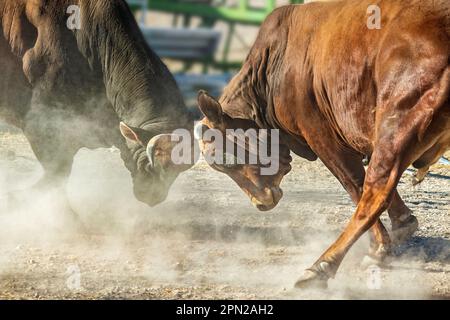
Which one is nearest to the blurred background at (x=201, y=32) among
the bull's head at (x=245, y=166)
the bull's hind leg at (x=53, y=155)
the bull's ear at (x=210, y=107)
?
the bull's hind leg at (x=53, y=155)

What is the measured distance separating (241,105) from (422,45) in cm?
224

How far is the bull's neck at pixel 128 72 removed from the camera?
8945 mm

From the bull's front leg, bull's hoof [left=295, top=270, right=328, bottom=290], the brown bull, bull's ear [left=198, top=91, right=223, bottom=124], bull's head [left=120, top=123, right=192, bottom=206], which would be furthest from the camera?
bull's head [left=120, top=123, right=192, bottom=206]

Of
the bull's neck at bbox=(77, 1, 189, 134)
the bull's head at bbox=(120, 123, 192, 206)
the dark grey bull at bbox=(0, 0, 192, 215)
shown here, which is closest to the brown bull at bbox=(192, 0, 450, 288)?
the bull's head at bbox=(120, 123, 192, 206)

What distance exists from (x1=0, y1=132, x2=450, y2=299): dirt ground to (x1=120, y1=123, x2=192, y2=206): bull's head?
0.40m

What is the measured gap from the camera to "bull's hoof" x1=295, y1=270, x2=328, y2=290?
23.9ft

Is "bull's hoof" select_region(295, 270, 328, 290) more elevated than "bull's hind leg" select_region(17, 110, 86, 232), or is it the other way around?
"bull's hoof" select_region(295, 270, 328, 290)

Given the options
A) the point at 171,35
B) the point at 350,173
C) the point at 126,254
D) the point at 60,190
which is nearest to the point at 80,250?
the point at 126,254

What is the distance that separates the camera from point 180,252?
28.1 ft

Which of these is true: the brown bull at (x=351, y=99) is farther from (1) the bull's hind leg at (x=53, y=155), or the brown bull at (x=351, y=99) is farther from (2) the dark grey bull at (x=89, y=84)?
(1) the bull's hind leg at (x=53, y=155)

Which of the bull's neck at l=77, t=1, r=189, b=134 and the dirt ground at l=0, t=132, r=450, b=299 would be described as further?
the bull's neck at l=77, t=1, r=189, b=134

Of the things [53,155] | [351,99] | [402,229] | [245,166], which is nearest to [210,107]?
[245,166]

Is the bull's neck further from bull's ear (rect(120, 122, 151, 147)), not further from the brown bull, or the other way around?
the brown bull

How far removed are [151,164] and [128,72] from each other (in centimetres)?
86
